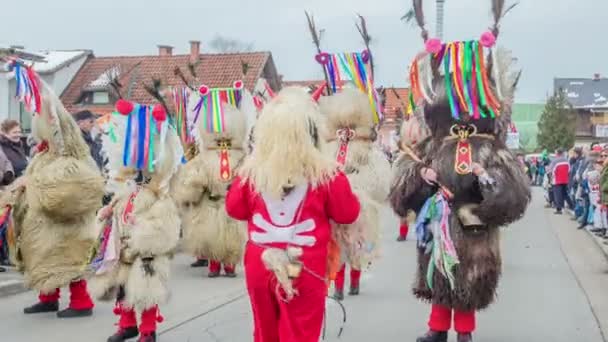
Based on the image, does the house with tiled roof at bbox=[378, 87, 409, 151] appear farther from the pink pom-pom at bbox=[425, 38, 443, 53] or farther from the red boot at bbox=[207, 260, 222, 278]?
the red boot at bbox=[207, 260, 222, 278]

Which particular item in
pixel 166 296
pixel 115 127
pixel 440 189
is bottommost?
pixel 166 296

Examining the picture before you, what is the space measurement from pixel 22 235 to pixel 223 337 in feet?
7.26

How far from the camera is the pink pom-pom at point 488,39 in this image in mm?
6418

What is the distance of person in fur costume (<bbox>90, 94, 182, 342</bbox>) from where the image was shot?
662 cm

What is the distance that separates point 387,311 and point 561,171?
1442cm

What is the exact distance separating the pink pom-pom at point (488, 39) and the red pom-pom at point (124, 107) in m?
2.68

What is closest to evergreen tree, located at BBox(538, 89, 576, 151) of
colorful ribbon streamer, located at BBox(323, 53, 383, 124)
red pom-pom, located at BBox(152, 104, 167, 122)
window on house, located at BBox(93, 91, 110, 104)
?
window on house, located at BBox(93, 91, 110, 104)

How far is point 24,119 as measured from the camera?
2098 centimetres

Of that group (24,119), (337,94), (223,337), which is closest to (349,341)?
(223,337)

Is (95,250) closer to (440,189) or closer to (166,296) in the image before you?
(166,296)

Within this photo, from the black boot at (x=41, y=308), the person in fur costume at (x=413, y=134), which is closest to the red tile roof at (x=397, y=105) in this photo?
the person in fur costume at (x=413, y=134)

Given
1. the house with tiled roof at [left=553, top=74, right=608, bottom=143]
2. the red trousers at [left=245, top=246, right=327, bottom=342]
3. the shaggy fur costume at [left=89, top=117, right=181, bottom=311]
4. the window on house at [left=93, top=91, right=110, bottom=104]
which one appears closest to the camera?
the red trousers at [left=245, top=246, right=327, bottom=342]

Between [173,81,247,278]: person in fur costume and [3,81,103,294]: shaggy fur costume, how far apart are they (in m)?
2.37

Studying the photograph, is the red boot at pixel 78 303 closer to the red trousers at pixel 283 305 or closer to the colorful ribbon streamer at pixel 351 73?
the colorful ribbon streamer at pixel 351 73
